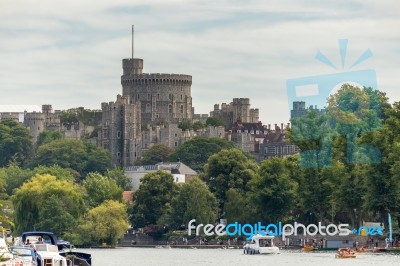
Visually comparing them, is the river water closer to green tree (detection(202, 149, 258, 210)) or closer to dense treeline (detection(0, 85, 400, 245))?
dense treeline (detection(0, 85, 400, 245))

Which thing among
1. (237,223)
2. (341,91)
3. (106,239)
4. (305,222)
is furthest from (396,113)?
(341,91)

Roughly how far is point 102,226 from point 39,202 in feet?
22.4

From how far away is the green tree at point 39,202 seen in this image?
145375 millimetres

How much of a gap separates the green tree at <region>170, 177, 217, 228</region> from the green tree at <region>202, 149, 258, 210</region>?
161 cm

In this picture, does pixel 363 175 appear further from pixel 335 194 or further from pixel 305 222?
pixel 305 222

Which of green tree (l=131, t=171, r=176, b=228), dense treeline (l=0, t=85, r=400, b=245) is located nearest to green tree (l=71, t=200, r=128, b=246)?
dense treeline (l=0, t=85, r=400, b=245)

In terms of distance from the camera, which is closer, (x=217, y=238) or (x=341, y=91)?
(x=217, y=238)

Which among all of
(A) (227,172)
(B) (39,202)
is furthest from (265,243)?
(A) (227,172)

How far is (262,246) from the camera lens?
407 feet

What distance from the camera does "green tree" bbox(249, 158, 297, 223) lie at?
450 feet

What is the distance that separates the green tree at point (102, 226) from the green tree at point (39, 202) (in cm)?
201

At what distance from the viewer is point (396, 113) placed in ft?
426

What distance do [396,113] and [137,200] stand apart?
1730 inches

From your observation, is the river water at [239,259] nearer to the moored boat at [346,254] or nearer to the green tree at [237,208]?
the moored boat at [346,254]
